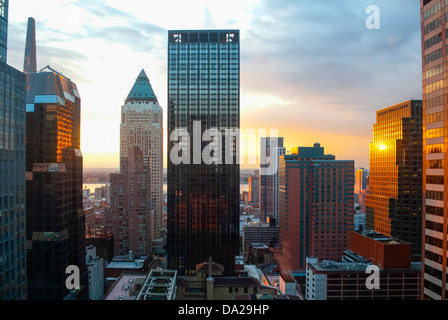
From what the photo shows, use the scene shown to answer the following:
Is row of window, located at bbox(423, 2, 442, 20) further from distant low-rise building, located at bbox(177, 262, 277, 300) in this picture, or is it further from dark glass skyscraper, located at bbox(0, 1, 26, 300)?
dark glass skyscraper, located at bbox(0, 1, 26, 300)

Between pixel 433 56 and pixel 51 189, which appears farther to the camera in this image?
pixel 51 189

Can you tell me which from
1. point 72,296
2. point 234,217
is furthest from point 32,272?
point 234,217

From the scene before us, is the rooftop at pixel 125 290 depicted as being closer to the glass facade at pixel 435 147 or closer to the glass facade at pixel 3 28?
the glass facade at pixel 3 28

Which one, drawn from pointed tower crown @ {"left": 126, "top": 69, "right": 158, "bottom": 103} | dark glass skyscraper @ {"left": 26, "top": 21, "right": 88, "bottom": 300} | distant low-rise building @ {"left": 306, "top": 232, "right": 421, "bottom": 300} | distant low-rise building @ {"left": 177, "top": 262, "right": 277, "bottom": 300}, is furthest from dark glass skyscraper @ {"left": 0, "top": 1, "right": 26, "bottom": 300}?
pointed tower crown @ {"left": 126, "top": 69, "right": 158, "bottom": 103}

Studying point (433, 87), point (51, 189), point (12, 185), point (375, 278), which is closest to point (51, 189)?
point (51, 189)

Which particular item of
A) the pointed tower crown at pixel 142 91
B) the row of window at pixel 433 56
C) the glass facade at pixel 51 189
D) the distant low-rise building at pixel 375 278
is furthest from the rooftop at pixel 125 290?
the pointed tower crown at pixel 142 91

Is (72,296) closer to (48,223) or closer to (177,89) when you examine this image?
(48,223)

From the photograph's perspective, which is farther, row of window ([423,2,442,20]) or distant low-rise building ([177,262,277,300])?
distant low-rise building ([177,262,277,300])

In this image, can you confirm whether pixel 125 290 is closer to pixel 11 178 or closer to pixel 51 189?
pixel 11 178
